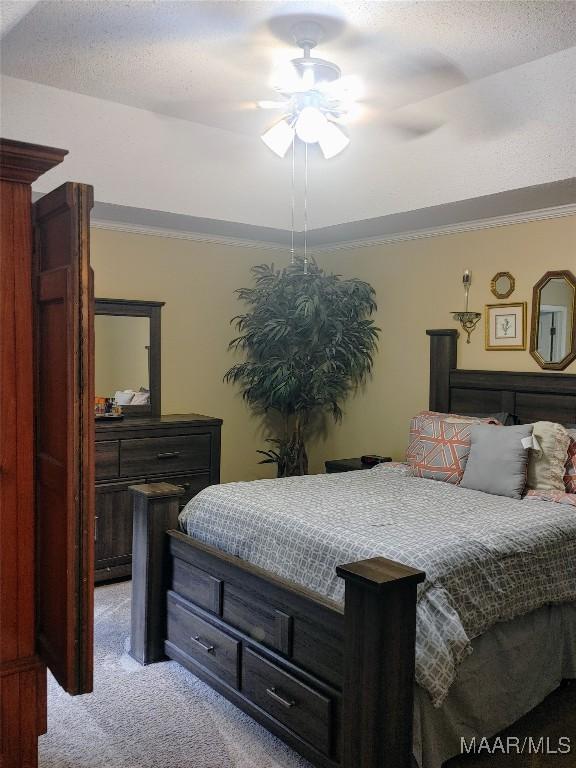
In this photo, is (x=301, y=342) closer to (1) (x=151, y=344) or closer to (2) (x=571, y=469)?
(1) (x=151, y=344)

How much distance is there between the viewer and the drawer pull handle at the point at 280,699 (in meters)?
2.40

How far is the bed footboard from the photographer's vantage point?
1.93 metres

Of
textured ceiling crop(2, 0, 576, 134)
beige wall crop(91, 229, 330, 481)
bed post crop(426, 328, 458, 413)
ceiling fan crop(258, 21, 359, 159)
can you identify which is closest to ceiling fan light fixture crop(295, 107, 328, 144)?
ceiling fan crop(258, 21, 359, 159)

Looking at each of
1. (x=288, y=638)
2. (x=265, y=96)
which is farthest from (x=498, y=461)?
(x=265, y=96)

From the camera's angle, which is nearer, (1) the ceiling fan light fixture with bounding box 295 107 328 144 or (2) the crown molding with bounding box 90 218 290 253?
(1) the ceiling fan light fixture with bounding box 295 107 328 144

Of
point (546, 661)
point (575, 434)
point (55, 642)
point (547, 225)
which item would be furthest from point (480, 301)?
point (55, 642)

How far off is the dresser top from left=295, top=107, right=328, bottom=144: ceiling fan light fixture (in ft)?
6.61

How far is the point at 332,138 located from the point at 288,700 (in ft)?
8.24

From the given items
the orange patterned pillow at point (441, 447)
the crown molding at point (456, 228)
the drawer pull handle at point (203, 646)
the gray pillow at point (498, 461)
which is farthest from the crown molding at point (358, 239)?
the drawer pull handle at point (203, 646)

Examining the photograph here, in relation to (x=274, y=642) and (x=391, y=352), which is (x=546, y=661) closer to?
(x=274, y=642)

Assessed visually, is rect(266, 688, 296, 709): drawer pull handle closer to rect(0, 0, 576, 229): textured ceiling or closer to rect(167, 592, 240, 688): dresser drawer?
rect(167, 592, 240, 688): dresser drawer

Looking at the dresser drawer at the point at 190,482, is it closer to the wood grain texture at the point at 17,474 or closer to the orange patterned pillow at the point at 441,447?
the orange patterned pillow at the point at 441,447

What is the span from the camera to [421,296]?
16.0 ft

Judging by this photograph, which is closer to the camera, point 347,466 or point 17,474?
point 17,474
